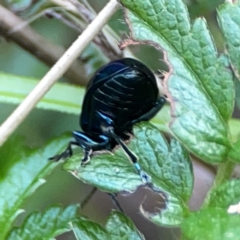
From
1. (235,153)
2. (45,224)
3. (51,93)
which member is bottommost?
(45,224)

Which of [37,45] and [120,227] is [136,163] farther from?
[37,45]

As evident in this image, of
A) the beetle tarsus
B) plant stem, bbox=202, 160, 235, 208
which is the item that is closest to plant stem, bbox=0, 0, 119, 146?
the beetle tarsus

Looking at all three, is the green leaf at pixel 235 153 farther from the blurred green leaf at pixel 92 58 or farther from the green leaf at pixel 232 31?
the blurred green leaf at pixel 92 58

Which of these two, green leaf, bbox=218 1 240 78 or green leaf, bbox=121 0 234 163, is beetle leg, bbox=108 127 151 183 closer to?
green leaf, bbox=121 0 234 163

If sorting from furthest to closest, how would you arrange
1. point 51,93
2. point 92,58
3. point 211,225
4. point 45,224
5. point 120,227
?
point 92,58, point 51,93, point 45,224, point 120,227, point 211,225

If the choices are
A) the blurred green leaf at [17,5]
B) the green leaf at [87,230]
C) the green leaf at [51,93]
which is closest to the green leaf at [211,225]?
the green leaf at [87,230]

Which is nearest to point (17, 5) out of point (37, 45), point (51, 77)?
point (37, 45)
